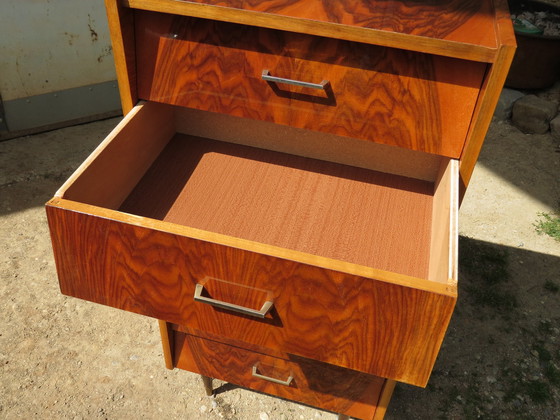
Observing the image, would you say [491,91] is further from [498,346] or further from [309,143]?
[498,346]

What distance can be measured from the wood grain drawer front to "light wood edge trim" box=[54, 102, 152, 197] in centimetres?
5

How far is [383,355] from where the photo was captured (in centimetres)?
88

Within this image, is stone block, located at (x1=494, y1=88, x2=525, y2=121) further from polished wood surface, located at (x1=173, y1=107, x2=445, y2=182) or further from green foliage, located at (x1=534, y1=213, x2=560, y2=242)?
polished wood surface, located at (x1=173, y1=107, x2=445, y2=182)

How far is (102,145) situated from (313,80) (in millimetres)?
421

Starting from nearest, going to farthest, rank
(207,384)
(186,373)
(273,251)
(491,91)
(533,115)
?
(273,251) → (491,91) → (207,384) → (186,373) → (533,115)

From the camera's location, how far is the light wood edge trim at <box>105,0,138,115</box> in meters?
1.03

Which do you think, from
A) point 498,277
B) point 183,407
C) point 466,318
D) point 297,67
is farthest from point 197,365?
point 498,277

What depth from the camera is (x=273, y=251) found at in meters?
0.83

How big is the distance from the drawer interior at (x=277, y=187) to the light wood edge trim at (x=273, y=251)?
0.12 metres

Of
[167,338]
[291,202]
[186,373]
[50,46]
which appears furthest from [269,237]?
[50,46]

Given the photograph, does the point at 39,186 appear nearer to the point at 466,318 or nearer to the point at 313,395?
the point at 313,395

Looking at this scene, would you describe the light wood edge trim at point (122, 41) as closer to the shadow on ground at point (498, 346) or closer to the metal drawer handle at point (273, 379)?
the metal drawer handle at point (273, 379)

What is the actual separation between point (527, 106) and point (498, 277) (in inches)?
49.8

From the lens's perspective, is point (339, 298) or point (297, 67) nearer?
point (339, 298)
